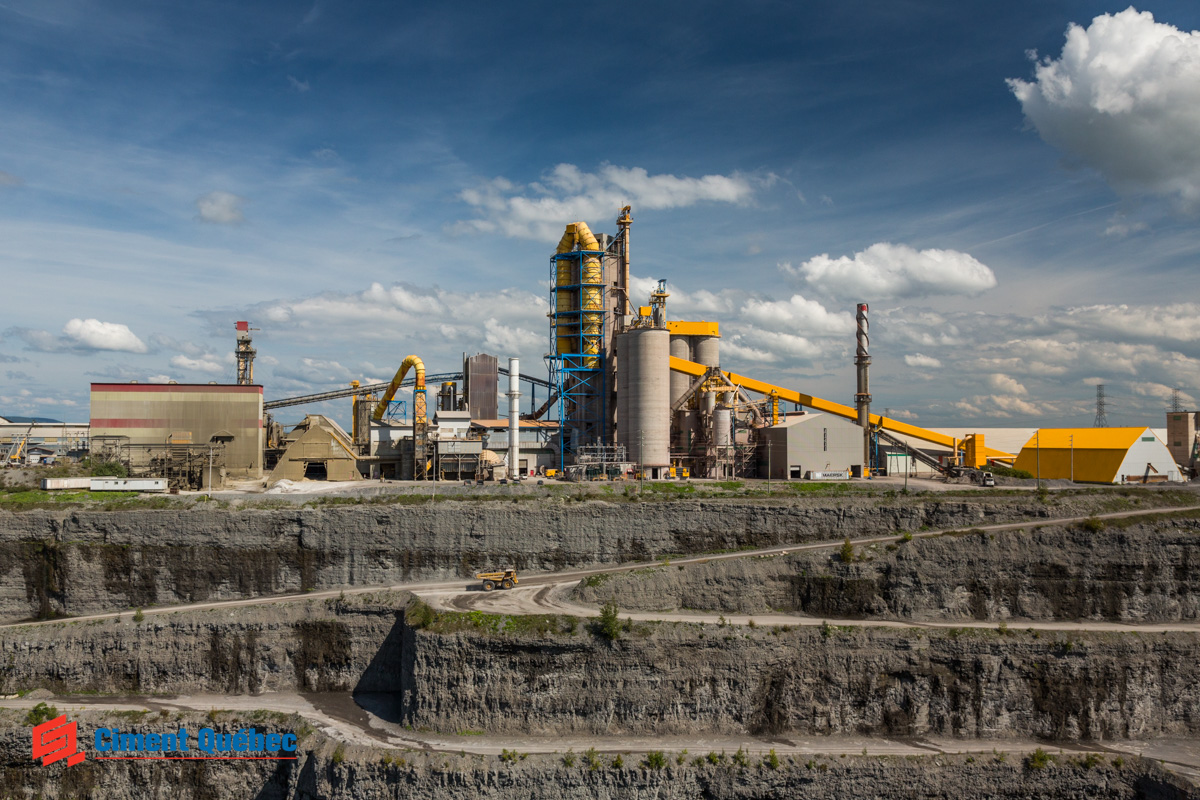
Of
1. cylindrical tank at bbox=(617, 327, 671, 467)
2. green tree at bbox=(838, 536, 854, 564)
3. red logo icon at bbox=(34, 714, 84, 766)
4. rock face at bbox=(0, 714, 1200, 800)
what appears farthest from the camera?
cylindrical tank at bbox=(617, 327, 671, 467)

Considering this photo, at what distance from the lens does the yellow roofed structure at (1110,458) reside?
6744 cm

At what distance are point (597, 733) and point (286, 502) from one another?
2965 centimetres

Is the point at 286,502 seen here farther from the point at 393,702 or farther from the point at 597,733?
the point at 597,733

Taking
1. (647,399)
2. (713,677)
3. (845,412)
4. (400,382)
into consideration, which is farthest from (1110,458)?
(400,382)

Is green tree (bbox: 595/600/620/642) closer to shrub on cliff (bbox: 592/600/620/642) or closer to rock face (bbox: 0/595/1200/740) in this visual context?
shrub on cliff (bbox: 592/600/620/642)

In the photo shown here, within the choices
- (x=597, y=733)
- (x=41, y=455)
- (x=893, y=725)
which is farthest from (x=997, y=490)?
(x=41, y=455)

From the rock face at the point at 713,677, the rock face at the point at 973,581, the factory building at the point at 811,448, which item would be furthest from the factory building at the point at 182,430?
the factory building at the point at 811,448

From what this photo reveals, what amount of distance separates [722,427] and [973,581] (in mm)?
30274

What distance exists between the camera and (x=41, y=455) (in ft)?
260

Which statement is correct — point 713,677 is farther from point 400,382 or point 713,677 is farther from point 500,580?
point 400,382

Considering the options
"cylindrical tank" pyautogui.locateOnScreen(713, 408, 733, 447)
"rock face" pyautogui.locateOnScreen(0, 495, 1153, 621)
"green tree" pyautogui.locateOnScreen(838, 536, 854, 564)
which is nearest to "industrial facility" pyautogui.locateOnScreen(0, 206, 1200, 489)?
"cylindrical tank" pyautogui.locateOnScreen(713, 408, 733, 447)

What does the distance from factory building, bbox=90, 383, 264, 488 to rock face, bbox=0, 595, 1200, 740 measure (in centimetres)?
2519

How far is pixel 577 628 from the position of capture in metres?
36.5

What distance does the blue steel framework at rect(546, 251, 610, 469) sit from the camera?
76625 mm
